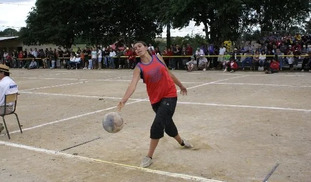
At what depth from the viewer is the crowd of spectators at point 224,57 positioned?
20.0 meters

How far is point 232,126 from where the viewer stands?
756 cm

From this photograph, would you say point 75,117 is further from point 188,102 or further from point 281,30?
point 281,30

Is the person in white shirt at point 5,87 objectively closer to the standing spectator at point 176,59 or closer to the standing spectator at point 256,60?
the standing spectator at point 256,60

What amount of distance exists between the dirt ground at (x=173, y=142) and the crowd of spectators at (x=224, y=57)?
24.3ft

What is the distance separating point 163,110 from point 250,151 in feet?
5.39

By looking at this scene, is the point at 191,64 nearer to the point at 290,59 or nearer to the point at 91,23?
the point at 290,59

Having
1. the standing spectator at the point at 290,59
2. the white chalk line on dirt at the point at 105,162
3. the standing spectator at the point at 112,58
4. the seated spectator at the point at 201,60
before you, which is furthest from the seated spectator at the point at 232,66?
the white chalk line on dirt at the point at 105,162

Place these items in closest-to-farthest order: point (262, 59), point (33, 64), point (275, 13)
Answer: point (262, 59) < point (275, 13) < point (33, 64)

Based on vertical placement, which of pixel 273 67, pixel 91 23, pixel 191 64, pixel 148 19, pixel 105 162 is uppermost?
pixel 148 19

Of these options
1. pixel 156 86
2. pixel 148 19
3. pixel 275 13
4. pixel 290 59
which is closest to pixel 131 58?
pixel 275 13

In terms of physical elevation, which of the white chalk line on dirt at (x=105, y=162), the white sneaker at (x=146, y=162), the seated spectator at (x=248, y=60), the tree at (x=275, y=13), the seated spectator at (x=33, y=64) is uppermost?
the tree at (x=275, y=13)

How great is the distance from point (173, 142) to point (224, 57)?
15.8 meters

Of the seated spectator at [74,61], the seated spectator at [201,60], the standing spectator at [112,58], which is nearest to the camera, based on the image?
the seated spectator at [201,60]

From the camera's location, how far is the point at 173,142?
6555 mm
